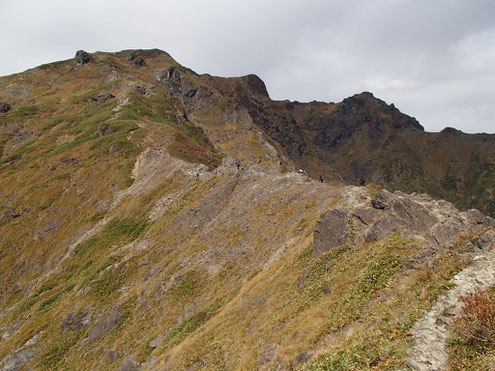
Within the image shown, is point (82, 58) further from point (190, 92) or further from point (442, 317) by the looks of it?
point (442, 317)

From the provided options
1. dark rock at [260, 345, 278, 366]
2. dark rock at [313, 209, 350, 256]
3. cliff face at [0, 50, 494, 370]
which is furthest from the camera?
dark rock at [313, 209, 350, 256]

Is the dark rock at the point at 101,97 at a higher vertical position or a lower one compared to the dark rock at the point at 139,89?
lower

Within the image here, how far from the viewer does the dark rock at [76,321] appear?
3133 cm

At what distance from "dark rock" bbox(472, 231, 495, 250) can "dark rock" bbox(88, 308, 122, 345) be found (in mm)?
28780

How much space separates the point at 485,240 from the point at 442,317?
13.4 ft

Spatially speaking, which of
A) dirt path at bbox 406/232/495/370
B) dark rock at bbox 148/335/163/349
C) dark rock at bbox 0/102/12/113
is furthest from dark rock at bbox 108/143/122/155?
Result: dark rock at bbox 0/102/12/113

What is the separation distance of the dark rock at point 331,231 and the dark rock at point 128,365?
53.1ft

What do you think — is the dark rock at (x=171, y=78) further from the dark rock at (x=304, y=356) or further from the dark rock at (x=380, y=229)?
the dark rock at (x=304, y=356)

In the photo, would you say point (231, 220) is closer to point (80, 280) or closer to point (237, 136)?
point (80, 280)

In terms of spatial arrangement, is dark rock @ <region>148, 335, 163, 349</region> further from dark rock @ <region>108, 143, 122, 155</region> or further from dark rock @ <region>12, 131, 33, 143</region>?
dark rock @ <region>12, 131, 33, 143</region>

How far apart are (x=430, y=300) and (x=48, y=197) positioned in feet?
220

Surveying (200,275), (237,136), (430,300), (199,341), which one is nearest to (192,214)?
(200,275)

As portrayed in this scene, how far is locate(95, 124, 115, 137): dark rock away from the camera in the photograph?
78.1 meters

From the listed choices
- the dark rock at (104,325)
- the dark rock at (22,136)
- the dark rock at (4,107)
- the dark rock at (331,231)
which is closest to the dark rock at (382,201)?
the dark rock at (331,231)
